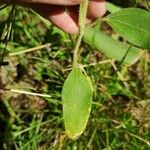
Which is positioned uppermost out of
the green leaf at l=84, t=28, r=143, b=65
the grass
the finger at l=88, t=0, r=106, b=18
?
the finger at l=88, t=0, r=106, b=18

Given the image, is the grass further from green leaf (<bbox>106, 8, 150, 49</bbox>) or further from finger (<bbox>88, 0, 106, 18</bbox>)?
green leaf (<bbox>106, 8, 150, 49</bbox>)

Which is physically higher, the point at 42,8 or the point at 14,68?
the point at 42,8

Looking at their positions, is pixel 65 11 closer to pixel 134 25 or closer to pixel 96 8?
pixel 96 8

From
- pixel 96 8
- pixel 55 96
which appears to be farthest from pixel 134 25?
pixel 55 96

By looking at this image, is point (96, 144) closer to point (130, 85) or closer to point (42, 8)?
point (130, 85)

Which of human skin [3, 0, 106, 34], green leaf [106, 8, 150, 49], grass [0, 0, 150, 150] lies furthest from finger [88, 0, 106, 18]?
grass [0, 0, 150, 150]

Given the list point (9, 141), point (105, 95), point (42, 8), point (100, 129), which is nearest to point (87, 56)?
point (105, 95)

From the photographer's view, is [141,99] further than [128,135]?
Yes

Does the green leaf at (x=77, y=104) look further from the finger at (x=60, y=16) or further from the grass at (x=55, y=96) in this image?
the grass at (x=55, y=96)
